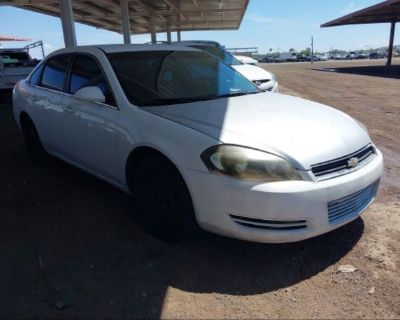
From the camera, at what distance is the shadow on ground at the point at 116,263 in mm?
2688

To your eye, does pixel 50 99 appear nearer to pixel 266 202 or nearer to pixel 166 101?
pixel 166 101

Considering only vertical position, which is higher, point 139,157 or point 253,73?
point 253,73

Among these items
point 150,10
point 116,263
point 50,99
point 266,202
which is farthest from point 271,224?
point 150,10

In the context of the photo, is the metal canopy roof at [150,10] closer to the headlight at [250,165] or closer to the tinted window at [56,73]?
the tinted window at [56,73]

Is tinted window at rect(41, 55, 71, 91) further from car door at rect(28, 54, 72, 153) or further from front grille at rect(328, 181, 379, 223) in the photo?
front grille at rect(328, 181, 379, 223)

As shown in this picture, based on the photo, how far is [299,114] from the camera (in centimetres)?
349

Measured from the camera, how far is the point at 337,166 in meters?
2.95

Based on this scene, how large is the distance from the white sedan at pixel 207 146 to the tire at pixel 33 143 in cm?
102

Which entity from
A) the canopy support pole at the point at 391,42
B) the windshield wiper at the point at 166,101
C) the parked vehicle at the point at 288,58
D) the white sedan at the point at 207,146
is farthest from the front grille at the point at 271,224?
the parked vehicle at the point at 288,58

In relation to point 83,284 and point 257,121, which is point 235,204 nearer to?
point 257,121

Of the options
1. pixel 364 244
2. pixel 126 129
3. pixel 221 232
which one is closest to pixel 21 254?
pixel 126 129

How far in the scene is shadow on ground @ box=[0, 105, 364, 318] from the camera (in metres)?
2.69

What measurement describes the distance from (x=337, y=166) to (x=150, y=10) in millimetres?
18701

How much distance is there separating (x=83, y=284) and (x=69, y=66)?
2.65m
